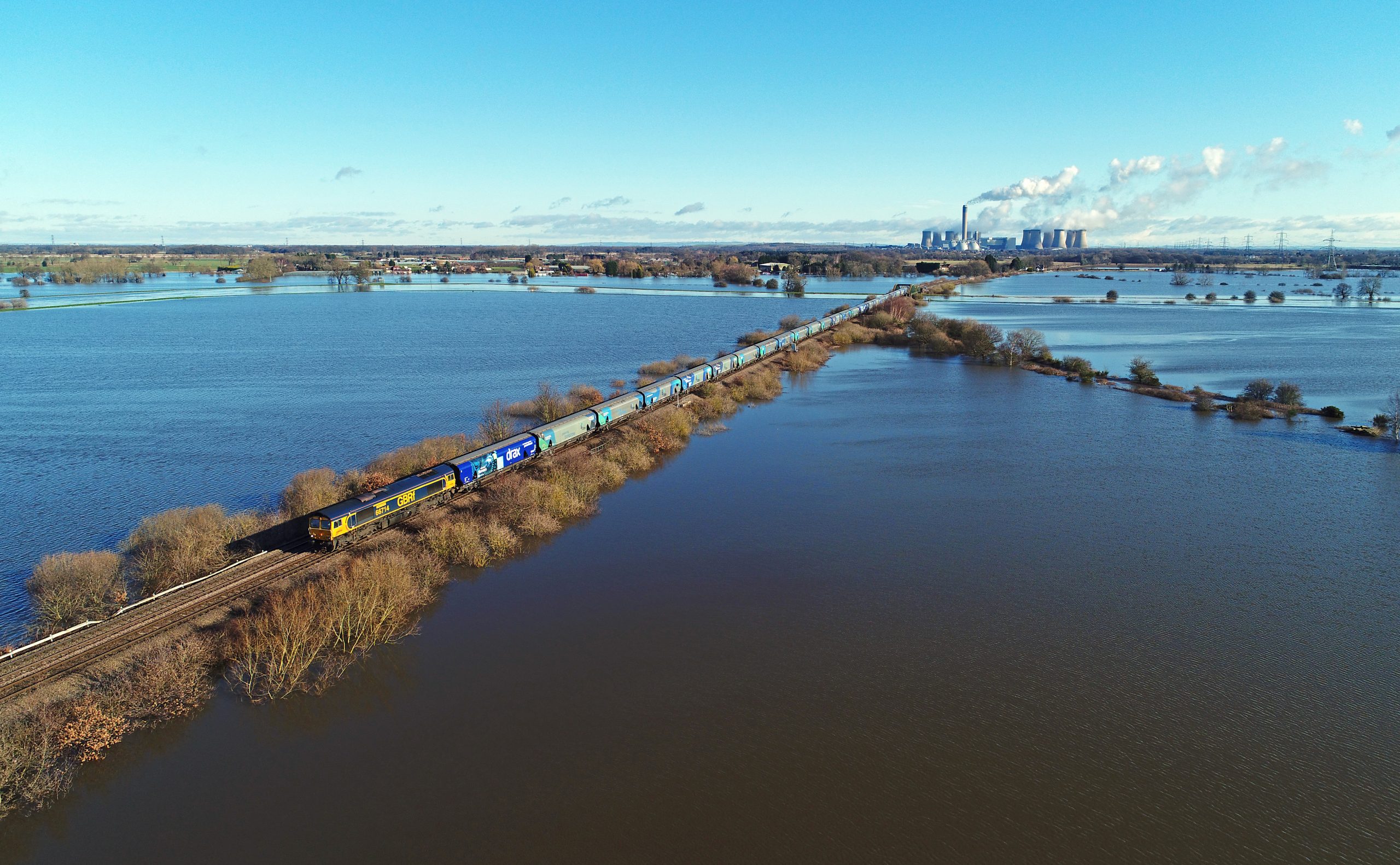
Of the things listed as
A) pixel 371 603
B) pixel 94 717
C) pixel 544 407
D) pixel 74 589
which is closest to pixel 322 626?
pixel 371 603

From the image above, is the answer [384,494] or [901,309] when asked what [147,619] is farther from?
[901,309]

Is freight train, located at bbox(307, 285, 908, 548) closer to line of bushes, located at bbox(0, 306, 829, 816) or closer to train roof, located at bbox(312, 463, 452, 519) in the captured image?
train roof, located at bbox(312, 463, 452, 519)

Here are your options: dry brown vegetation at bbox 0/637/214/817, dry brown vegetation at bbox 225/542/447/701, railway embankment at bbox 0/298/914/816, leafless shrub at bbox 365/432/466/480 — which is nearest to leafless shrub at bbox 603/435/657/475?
railway embankment at bbox 0/298/914/816

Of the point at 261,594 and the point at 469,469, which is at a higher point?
the point at 469,469

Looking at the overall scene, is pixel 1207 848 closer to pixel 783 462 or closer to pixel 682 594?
pixel 682 594

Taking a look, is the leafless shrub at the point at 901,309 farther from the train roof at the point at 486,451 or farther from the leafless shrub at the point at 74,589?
the leafless shrub at the point at 74,589

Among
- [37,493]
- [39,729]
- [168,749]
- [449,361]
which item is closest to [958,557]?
[168,749]

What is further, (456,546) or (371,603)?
(456,546)
